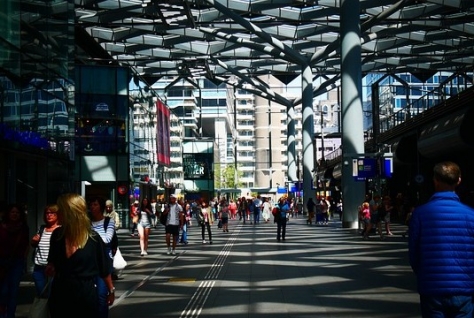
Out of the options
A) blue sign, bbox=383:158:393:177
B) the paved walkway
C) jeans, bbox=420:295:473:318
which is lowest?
the paved walkway

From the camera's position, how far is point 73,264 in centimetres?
580

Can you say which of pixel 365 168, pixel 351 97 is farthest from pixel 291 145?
pixel 365 168

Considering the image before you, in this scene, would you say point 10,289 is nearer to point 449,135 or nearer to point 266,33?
point 449,135

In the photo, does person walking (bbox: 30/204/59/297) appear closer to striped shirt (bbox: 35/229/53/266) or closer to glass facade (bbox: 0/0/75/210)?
striped shirt (bbox: 35/229/53/266)

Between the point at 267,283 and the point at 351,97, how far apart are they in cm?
2042

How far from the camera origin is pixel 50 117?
19.9 m

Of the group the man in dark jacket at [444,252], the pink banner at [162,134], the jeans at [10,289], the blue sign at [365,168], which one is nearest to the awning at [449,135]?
the blue sign at [365,168]

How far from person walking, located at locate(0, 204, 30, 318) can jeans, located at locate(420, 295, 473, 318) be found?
608 centimetres

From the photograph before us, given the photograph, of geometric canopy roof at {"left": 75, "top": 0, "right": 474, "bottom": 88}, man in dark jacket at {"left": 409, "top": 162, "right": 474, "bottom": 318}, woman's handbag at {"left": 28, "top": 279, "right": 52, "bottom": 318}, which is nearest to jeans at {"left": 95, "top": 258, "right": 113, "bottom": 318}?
woman's handbag at {"left": 28, "top": 279, "right": 52, "bottom": 318}

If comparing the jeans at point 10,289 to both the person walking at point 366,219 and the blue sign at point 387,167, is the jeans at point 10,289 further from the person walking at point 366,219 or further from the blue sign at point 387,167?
the blue sign at point 387,167

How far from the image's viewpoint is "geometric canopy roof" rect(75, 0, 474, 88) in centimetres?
4369

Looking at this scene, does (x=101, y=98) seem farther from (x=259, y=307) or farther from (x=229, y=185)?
(x=229, y=185)

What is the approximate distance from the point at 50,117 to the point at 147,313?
976cm

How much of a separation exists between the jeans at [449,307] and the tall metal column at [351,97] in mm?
28623
